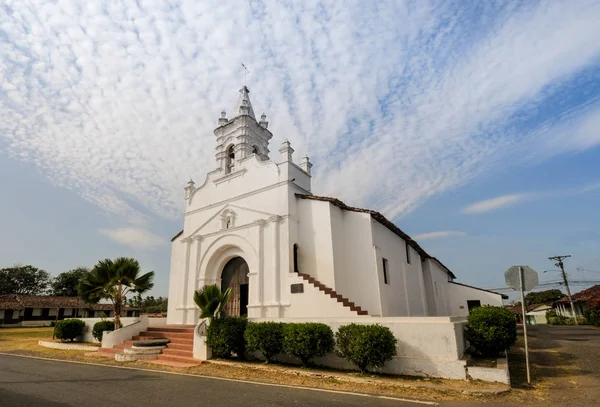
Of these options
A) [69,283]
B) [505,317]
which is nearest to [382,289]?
[505,317]

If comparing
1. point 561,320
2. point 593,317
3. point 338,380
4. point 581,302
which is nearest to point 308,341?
point 338,380

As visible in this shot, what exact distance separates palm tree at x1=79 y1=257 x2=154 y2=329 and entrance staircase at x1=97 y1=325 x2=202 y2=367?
2760 millimetres

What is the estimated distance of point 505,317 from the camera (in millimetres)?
9922

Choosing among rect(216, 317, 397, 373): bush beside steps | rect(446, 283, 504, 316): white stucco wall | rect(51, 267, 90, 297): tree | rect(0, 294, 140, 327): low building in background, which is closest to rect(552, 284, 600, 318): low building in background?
rect(446, 283, 504, 316): white stucco wall

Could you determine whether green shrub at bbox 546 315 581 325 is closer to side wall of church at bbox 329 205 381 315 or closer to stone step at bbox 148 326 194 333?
side wall of church at bbox 329 205 381 315

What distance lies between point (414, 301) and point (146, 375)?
15.3 m

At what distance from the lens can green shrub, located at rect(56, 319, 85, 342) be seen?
62.6 feet

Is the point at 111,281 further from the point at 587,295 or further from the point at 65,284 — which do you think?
the point at 65,284

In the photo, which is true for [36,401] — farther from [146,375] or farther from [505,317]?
[505,317]

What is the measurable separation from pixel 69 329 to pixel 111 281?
505 cm

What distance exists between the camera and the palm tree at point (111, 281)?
56.5ft

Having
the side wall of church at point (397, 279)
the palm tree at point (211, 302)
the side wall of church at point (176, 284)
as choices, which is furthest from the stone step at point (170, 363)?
the side wall of church at point (397, 279)

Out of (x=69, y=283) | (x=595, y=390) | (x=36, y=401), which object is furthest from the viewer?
(x=69, y=283)

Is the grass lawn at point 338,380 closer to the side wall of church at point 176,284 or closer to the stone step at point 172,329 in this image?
the stone step at point 172,329
